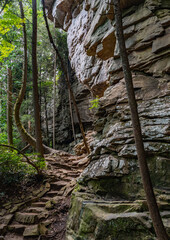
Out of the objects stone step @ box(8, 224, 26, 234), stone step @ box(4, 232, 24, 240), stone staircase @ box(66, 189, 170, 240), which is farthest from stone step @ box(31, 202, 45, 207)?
stone staircase @ box(66, 189, 170, 240)

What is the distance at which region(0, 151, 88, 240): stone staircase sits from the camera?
4.17 metres

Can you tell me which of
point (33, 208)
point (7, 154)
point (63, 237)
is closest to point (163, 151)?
point (63, 237)

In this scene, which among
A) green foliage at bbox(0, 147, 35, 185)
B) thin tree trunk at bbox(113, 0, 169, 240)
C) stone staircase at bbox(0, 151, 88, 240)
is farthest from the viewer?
green foliage at bbox(0, 147, 35, 185)

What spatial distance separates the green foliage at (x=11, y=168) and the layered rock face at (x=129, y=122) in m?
2.89

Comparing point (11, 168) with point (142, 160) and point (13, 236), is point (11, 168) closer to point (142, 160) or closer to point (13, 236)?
point (13, 236)

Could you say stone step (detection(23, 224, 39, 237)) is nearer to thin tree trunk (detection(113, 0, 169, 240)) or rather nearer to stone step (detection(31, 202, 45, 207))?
stone step (detection(31, 202, 45, 207))

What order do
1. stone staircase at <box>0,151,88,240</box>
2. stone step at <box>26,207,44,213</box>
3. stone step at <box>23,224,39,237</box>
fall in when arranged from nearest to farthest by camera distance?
stone step at <box>23,224,39,237</box>
stone staircase at <box>0,151,88,240</box>
stone step at <box>26,207,44,213</box>

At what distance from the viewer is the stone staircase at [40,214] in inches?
164

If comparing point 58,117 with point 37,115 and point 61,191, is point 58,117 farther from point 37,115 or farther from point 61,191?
point 61,191

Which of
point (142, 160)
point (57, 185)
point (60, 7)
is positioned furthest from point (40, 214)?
point (60, 7)

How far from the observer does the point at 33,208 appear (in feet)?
16.9

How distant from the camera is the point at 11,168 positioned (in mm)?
6273

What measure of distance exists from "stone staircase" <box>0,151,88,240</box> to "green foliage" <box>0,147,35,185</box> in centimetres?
96

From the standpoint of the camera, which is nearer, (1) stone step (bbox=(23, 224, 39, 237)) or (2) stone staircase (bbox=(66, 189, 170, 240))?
(2) stone staircase (bbox=(66, 189, 170, 240))
